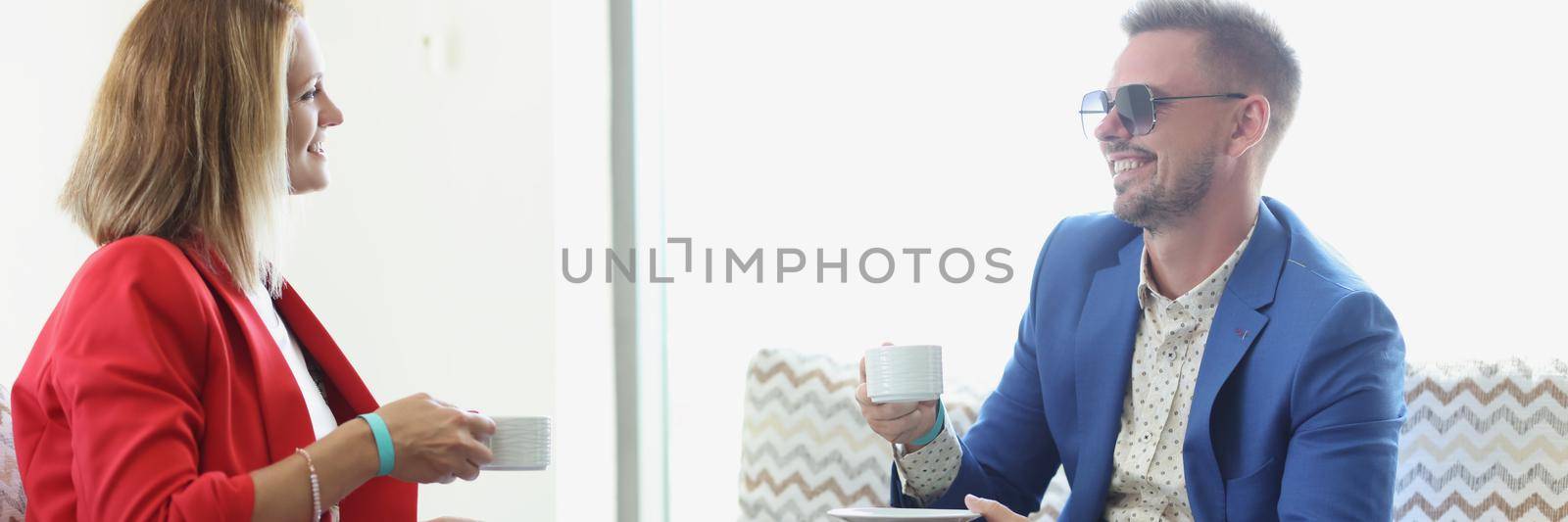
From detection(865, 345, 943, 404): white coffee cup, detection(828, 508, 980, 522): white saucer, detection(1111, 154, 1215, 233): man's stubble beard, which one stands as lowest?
detection(828, 508, 980, 522): white saucer

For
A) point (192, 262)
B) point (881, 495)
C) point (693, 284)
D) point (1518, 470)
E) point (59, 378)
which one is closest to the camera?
point (59, 378)

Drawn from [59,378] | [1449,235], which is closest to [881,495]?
[1449,235]

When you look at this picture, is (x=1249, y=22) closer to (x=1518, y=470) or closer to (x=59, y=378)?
(x=1518, y=470)

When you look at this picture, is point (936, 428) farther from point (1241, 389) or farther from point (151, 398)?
point (151, 398)

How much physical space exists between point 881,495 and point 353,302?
1431 mm

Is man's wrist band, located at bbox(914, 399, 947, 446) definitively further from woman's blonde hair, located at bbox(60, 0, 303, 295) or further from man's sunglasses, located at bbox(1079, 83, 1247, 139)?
woman's blonde hair, located at bbox(60, 0, 303, 295)

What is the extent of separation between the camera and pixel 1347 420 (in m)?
1.73

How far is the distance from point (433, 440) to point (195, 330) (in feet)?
0.93

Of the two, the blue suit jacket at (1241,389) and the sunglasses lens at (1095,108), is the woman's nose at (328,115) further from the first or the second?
the sunglasses lens at (1095,108)

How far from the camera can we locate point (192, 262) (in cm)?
151

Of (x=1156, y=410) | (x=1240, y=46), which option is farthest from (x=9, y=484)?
(x=1240, y=46)

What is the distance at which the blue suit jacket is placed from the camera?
1730mm

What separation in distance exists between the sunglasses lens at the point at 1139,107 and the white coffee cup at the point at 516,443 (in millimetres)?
1011

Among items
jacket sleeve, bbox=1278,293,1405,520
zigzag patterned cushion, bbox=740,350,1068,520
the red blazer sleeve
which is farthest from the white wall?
jacket sleeve, bbox=1278,293,1405,520
